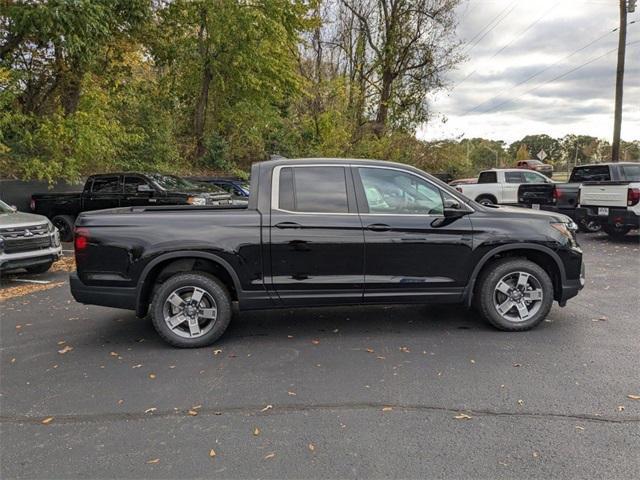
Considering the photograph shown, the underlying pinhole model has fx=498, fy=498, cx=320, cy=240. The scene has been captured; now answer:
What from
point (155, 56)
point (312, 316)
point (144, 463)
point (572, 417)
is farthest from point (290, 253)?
point (155, 56)

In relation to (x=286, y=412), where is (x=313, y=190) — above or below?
above

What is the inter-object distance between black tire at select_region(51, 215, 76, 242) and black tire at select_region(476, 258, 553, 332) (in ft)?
35.7

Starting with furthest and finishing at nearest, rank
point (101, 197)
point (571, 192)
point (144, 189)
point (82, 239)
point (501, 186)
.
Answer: point (501, 186), point (571, 192), point (101, 197), point (144, 189), point (82, 239)

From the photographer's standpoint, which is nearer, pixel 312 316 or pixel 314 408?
pixel 314 408

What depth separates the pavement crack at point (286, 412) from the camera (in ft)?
11.3

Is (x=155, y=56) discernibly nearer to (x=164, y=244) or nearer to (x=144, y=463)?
(x=164, y=244)

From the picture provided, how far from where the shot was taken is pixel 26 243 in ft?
26.2

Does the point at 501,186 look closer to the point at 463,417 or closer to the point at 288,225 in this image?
the point at 288,225

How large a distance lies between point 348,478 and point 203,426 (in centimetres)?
113

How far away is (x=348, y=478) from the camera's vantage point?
2824 millimetres

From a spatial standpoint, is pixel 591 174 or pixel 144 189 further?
pixel 591 174

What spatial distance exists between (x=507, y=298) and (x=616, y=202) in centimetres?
741

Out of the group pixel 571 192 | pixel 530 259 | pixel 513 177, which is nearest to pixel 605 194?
pixel 571 192

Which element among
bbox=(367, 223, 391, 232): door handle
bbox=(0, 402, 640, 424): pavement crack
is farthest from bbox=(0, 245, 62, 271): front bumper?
bbox=(367, 223, 391, 232): door handle
